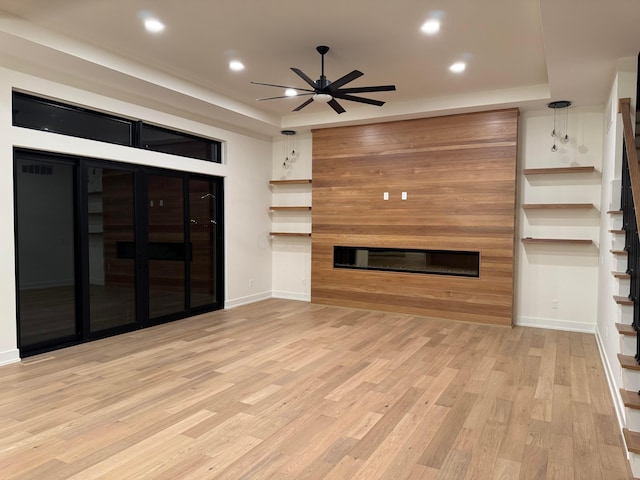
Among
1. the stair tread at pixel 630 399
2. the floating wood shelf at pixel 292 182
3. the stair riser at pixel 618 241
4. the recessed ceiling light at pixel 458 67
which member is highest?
the recessed ceiling light at pixel 458 67

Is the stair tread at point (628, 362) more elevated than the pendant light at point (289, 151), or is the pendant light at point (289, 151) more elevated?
the pendant light at point (289, 151)

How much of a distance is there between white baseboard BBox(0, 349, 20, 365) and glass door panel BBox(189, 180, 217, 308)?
237cm

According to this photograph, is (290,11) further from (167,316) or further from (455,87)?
(167,316)

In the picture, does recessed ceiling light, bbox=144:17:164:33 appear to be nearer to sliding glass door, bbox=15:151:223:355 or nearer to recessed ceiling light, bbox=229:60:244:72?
recessed ceiling light, bbox=229:60:244:72

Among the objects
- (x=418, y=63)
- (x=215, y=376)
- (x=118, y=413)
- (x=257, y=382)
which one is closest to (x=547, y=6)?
(x=418, y=63)

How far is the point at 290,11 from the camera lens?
3457mm

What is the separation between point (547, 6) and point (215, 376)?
3.78 meters

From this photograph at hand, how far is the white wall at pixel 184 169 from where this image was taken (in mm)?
4066

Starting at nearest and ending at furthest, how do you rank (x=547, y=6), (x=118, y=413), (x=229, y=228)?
1. (x=547, y=6)
2. (x=118, y=413)
3. (x=229, y=228)

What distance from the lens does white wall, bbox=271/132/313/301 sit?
24.7 ft

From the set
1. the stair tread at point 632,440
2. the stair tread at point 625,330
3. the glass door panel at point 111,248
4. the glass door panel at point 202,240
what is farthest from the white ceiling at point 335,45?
the stair tread at point 632,440

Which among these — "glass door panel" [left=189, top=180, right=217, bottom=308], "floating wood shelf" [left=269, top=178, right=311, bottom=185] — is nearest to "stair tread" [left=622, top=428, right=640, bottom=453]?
"glass door panel" [left=189, top=180, right=217, bottom=308]

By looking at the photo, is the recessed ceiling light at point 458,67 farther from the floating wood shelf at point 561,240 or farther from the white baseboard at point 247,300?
the white baseboard at point 247,300

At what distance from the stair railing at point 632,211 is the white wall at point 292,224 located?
475cm
